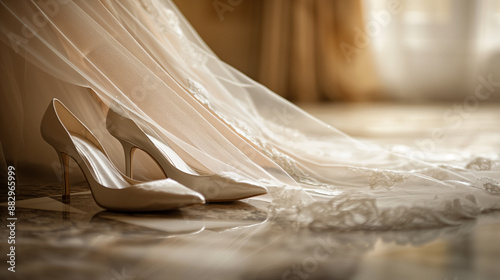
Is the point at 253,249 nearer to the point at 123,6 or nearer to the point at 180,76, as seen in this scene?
the point at 180,76

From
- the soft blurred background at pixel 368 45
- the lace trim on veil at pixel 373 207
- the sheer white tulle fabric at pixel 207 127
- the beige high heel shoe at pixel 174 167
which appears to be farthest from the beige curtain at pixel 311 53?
the beige high heel shoe at pixel 174 167

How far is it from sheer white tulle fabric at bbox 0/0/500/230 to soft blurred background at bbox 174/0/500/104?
2.72 m

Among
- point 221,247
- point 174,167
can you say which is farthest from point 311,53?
point 221,247

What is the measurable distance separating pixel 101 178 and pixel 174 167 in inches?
6.2

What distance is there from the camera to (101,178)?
3.86ft

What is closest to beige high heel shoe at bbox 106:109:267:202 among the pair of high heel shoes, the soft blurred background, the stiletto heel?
the pair of high heel shoes

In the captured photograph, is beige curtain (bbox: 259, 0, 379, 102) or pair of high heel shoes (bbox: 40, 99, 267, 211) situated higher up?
beige curtain (bbox: 259, 0, 379, 102)

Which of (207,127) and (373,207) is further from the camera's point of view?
(207,127)

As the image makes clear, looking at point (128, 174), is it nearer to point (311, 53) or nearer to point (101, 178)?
point (101, 178)

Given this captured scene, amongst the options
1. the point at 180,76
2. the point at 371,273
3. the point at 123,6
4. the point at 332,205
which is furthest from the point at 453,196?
the point at 123,6

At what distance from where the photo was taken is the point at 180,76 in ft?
5.02

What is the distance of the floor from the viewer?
81 centimetres

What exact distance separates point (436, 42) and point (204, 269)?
4.07m

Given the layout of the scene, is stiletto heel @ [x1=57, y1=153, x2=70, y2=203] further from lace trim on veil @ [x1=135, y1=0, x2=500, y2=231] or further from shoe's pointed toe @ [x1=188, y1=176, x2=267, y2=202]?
lace trim on veil @ [x1=135, y1=0, x2=500, y2=231]
